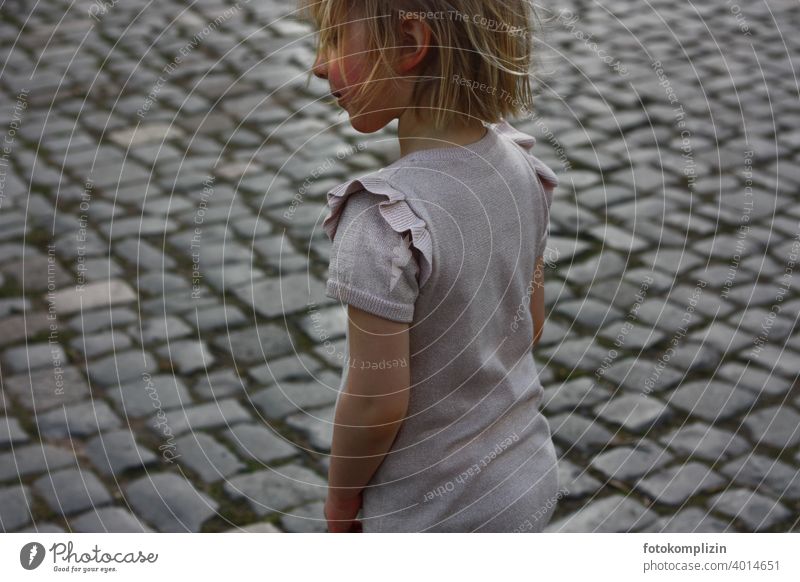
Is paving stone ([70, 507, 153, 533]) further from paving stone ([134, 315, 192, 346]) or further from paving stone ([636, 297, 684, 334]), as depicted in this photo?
paving stone ([636, 297, 684, 334])

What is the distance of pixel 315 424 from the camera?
9.23ft

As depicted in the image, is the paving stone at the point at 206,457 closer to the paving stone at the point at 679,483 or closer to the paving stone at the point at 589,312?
the paving stone at the point at 679,483

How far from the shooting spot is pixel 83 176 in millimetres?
3852

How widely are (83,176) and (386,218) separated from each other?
279cm

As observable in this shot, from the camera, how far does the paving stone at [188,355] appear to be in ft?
9.78

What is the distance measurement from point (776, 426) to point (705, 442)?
204 millimetres

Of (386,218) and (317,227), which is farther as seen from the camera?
(317,227)

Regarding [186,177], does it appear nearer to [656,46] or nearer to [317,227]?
[317,227]

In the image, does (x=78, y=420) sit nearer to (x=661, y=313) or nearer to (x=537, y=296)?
(x=537, y=296)

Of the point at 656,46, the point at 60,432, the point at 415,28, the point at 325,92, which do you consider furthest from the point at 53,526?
the point at 656,46

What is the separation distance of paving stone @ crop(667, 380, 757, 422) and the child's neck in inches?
63.6

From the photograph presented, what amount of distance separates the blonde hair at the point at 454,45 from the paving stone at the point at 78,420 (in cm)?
161

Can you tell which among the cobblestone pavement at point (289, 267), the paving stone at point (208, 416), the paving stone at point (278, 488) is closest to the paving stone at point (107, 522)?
the cobblestone pavement at point (289, 267)

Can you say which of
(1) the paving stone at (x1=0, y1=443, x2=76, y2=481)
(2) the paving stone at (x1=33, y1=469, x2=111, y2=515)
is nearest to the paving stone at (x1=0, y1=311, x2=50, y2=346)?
(1) the paving stone at (x1=0, y1=443, x2=76, y2=481)
